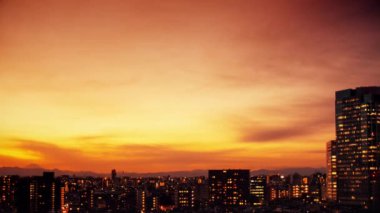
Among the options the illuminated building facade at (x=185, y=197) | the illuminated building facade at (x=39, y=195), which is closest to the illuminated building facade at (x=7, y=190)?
the illuminated building facade at (x=39, y=195)

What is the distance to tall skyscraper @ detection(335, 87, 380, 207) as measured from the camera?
183ft

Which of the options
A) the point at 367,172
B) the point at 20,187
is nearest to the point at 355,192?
the point at 367,172

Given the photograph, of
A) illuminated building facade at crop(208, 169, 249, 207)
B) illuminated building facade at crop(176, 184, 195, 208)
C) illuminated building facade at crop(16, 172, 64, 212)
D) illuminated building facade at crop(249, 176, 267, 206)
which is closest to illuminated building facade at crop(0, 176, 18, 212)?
illuminated building facade at crop(16, 172, 64, 212)

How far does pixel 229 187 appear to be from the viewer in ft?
240

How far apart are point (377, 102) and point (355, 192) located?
826cm

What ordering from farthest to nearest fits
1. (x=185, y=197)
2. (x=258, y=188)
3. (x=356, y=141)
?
(x=258, y=188) < (x=185, y=197) < (x=356, y=141)

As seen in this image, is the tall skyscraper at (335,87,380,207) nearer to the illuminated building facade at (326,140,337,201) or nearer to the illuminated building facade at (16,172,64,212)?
the illuminated building facade at (326,140,337,201)

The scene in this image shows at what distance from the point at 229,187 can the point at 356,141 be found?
19671 millimetres

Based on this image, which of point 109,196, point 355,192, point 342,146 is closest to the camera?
point 355,192

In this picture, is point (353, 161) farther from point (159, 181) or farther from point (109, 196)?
point (159, 181)

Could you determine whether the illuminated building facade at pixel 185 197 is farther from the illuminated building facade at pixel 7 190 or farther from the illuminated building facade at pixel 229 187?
the illuminated building facade at pixel 7 190

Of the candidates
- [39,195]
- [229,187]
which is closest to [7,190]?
[39,195]

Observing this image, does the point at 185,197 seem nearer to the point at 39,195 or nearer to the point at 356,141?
the point at 39,195

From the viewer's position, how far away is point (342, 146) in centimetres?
5903
